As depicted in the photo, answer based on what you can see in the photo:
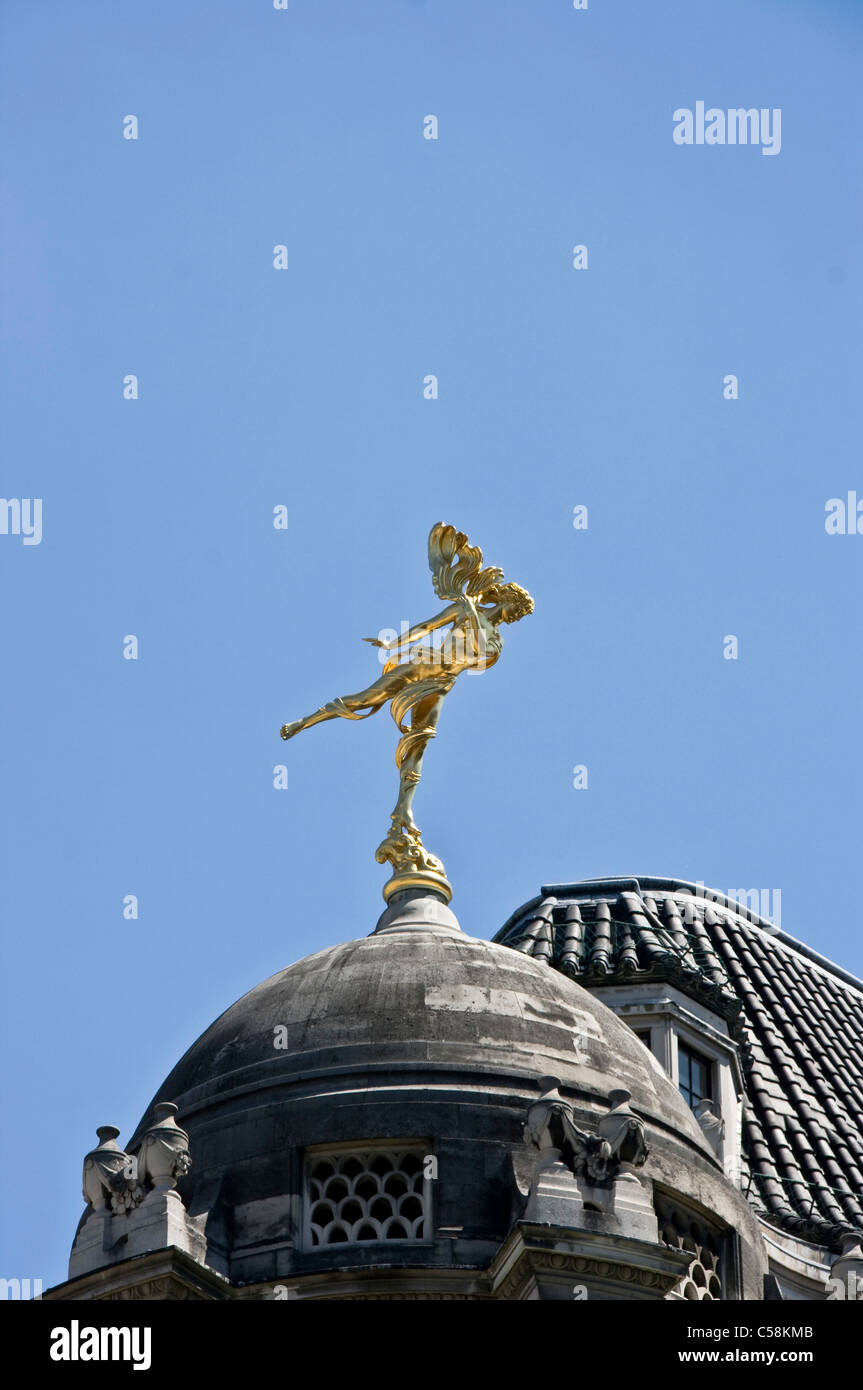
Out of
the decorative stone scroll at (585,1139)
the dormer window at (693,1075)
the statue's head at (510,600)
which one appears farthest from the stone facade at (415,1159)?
the dormer window at (693,1075)

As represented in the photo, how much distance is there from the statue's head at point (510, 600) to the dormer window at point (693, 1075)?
863 centimetres

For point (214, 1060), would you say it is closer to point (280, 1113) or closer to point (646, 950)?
point (280, 1113)

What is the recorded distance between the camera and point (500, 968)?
3678 cm

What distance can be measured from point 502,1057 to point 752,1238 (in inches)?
156

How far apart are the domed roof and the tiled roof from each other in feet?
32.8

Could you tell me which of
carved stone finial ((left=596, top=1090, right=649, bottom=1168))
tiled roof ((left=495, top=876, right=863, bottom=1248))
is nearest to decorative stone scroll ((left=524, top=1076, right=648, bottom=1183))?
carved stone finial ((left=596, top=1090, right=649, bottom=1168))

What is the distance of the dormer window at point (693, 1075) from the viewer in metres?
46.4

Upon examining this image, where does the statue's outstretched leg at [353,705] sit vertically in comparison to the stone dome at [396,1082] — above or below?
above

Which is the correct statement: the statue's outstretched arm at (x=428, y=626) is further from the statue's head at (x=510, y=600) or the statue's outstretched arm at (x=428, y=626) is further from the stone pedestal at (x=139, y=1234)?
the stone pedestal at (x=139, y=1234)

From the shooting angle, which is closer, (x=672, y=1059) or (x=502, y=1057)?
(x=502, y=1057)

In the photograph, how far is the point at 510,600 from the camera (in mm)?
41250
